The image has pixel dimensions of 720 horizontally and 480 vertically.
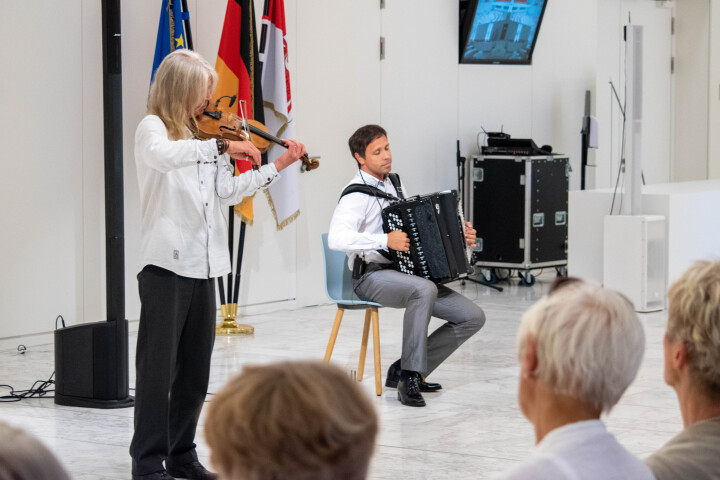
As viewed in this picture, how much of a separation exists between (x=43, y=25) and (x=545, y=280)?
16.2ft

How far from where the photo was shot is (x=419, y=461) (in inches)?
157

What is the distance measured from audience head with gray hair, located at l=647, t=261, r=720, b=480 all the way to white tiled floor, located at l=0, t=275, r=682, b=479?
1533 mm

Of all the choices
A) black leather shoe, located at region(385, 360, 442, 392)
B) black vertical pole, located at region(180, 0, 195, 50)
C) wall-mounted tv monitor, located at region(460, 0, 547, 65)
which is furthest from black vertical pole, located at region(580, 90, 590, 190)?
black leather shoe, located at region(385, 360, 442, 392)

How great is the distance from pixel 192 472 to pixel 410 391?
57.2 inches

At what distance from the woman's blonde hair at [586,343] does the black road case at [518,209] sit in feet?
24.0

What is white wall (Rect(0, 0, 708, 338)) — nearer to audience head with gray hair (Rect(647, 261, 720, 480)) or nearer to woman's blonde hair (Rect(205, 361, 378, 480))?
audience head with gray hair (Rect(647, 261, 720, 480))

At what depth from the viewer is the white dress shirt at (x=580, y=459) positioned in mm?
1576

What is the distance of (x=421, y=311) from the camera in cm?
489

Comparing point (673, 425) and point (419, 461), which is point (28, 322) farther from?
point (673, 425)

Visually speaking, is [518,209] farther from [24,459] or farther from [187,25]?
[24,459]

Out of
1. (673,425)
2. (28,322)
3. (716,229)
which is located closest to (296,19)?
(28,322)

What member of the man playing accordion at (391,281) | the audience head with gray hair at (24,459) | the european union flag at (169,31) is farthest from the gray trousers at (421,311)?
the audience head with gray hair at (24,459)

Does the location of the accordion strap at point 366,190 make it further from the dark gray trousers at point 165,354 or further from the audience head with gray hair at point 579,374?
the audience head with gray hair at point 579,374

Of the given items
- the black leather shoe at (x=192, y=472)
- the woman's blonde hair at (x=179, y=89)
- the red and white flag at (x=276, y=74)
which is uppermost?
the red and white flag at (x=276, y=74)
